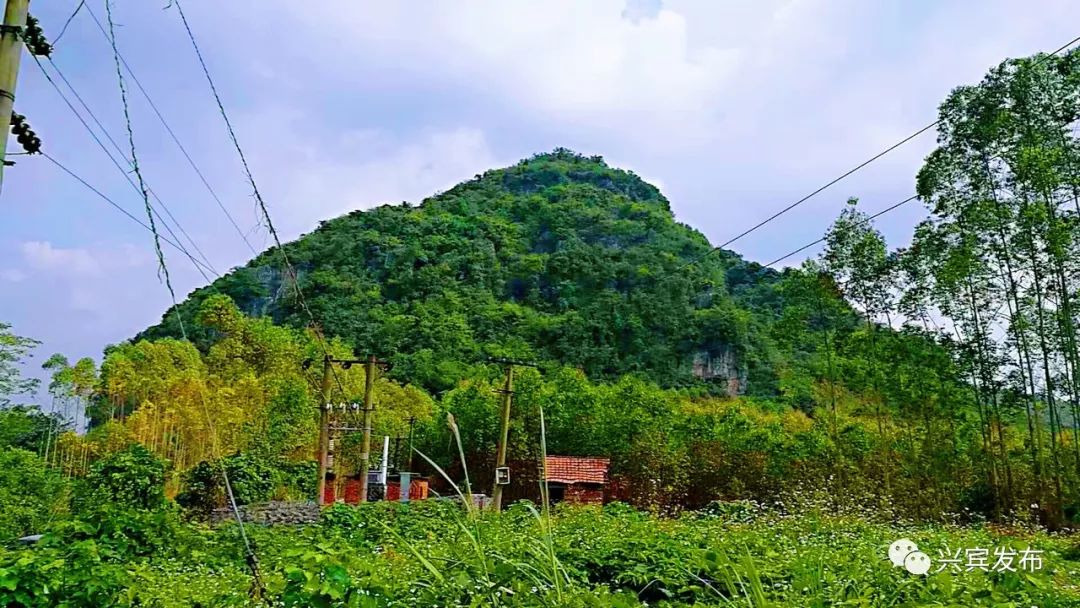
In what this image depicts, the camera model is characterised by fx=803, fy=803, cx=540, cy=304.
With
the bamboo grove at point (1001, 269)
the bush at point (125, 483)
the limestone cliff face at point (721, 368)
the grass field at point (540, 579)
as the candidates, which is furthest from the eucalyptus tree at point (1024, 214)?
the limestone cliff face at point (721, 368)

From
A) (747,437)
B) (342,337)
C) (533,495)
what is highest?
(342,337)

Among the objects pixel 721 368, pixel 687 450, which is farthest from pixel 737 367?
pixel 687 450

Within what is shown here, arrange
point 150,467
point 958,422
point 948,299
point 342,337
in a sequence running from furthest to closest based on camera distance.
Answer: point 342,337 → point 958,422 → point 948,299 → point 150,467

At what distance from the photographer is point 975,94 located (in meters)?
12.1

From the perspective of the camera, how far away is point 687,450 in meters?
18.2

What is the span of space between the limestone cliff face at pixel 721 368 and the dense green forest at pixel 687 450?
332 inches

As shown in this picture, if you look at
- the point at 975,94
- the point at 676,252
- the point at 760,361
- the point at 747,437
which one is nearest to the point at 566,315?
the point at 760,361

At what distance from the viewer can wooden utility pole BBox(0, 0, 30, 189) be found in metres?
2.15

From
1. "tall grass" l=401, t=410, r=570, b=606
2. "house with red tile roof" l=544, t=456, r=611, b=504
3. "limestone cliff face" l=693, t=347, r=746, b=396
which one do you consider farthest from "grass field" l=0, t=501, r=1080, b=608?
"limestone cliff face" l=693, t=347, r=746, b=396

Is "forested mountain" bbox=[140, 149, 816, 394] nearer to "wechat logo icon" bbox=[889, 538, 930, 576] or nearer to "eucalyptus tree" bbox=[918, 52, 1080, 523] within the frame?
"eucalyptus tree" bbox=[918, 52, 1080, 523]

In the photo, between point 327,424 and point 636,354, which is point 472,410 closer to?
point 327,424

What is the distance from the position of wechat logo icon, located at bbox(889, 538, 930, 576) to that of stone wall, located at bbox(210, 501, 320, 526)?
894cm

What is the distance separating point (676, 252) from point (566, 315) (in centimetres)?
1410

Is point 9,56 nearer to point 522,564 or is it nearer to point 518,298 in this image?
point 522,564
